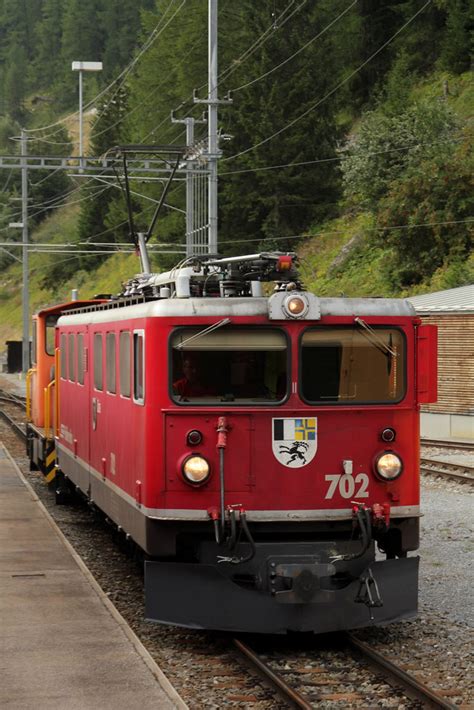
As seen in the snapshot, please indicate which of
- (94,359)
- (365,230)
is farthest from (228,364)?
(365,230)

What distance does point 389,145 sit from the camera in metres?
46.1

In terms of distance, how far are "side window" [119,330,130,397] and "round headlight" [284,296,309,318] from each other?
5.50 feet

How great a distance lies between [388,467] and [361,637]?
59.5 inches

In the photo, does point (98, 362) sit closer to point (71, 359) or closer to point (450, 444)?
point (71, 359)

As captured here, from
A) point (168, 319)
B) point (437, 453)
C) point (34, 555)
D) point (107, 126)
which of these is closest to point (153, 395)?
point (168, 319)

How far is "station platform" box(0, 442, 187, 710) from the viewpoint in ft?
26.8

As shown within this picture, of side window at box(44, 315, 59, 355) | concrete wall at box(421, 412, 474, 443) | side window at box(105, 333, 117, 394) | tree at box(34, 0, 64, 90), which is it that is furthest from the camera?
tree at box(34, 0, 64, 90)

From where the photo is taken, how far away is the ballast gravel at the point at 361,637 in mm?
8656

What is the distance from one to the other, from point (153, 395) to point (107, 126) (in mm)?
83686

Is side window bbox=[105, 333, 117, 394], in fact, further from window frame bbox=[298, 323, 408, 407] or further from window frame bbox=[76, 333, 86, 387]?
window frame bbox=[298, 323, 408, 407]

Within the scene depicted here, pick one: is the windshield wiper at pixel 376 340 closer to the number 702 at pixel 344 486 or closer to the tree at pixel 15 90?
the number 702 at pixel 344 486

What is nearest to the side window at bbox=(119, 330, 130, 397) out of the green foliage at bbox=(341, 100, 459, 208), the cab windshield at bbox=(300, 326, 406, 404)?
the cab windshield at bbox=(300, 326, 406, 404)

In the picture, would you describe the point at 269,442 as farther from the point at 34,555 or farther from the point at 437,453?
the point at 437,453

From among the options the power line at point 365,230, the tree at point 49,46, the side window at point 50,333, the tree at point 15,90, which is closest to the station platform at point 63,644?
the side window at point 50,333
